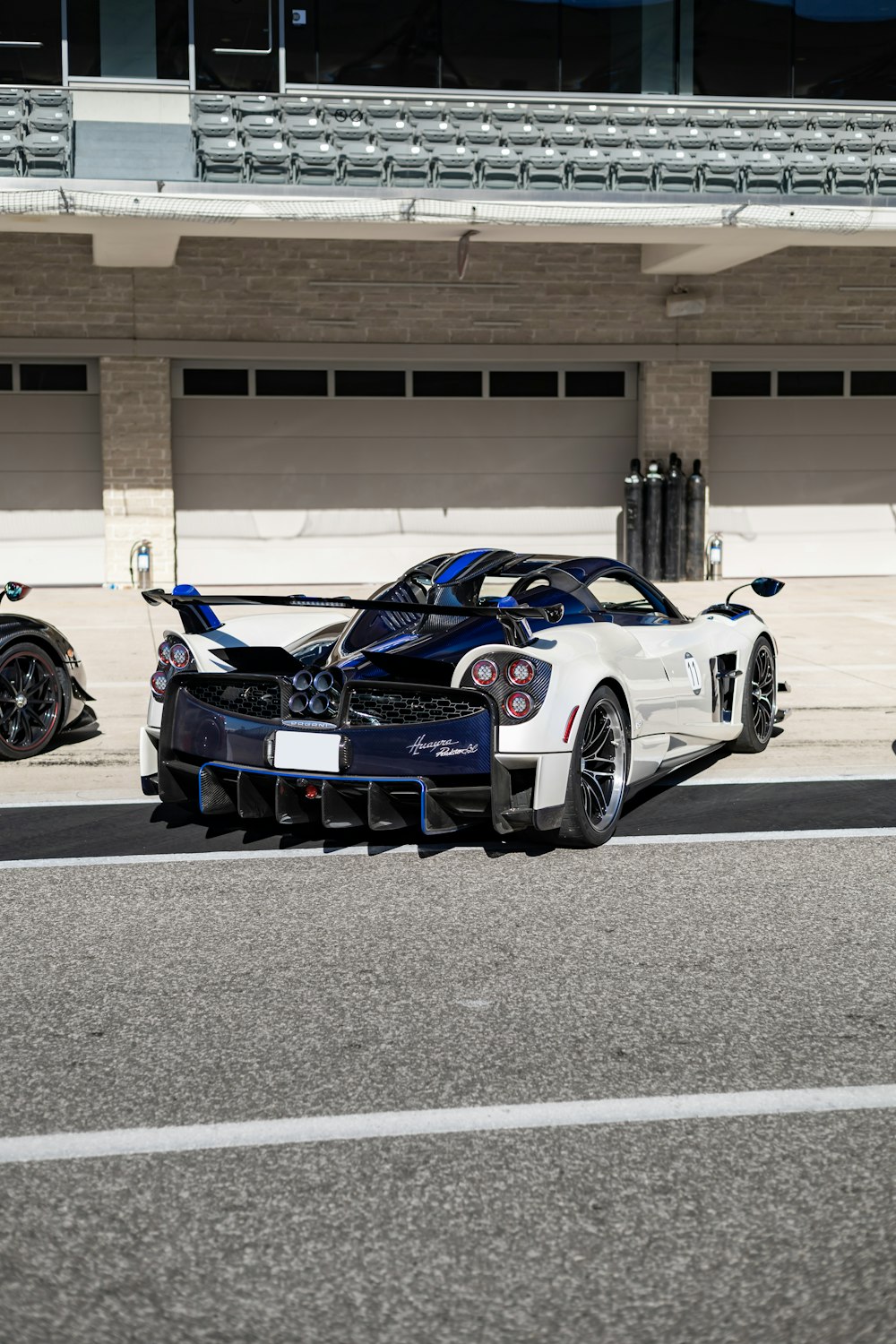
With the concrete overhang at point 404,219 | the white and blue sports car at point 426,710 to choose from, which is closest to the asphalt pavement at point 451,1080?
the white and blue sports car at point 426,710

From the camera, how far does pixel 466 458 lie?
67.2ft

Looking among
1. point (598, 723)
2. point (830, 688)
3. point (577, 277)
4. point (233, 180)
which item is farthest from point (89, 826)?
point (577, 277)

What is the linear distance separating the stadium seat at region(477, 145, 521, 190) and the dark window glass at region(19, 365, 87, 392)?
18.5 ft

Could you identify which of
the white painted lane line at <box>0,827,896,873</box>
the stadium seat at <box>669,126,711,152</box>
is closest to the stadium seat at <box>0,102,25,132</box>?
the stadium seat at <box>669,126,711,152</box>

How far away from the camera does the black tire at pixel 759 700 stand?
8344 mm

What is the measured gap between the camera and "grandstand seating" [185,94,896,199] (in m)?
18.8

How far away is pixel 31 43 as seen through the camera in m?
19.2

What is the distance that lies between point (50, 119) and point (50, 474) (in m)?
4.31

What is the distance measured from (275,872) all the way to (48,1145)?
2546mm

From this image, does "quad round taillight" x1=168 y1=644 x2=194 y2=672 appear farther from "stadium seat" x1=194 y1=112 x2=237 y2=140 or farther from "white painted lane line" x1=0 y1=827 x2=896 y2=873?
"stadium seat" x1=194 y1=112 x2=237 y2=140

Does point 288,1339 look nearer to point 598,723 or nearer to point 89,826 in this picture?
point 598,723

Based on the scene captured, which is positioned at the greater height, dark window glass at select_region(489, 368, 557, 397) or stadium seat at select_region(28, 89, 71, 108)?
stadium seat at select_region(28, 89, 71, 108)

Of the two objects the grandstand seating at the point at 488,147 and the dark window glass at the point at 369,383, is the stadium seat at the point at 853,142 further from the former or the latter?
the dark window glass at the point at 369,383

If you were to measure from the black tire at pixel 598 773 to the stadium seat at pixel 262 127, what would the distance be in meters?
14.6
